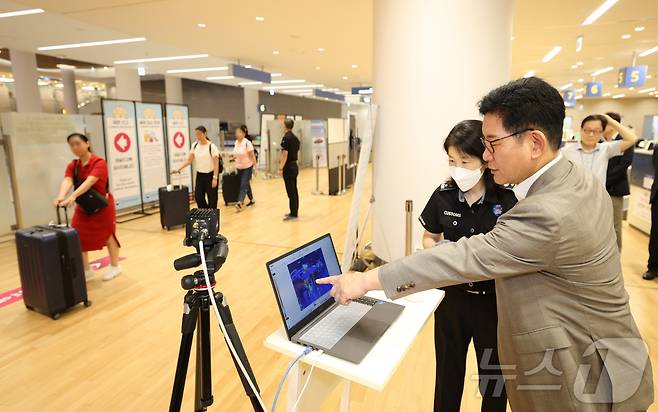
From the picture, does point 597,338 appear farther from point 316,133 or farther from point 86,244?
point 316,133

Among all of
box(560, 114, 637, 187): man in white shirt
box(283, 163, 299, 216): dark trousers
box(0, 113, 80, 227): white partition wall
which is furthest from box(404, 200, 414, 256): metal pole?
box(0, 113, 80, 227): white partition wall

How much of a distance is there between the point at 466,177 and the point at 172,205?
5182 millimetres

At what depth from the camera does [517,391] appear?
116 centimetres

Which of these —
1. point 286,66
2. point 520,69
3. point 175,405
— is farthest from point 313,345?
point 520,69

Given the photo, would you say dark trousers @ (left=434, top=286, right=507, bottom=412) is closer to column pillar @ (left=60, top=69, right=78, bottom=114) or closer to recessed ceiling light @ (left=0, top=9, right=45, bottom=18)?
recessed ceiling light @ (left=0, top=9, right=45, bottom=18)

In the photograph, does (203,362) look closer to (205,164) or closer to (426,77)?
(426,77)

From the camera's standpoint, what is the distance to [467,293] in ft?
5.43

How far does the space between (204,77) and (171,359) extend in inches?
532

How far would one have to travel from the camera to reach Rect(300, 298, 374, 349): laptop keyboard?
1.22 m

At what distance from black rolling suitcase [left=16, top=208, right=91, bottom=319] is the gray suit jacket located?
320 centimetres

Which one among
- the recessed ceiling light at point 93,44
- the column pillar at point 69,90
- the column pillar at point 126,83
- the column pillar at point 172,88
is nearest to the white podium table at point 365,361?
the recessed ceiling light at point 93,44

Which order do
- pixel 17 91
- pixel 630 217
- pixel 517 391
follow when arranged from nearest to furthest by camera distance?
1. pixel 517 391
2. pixel 630 217
3. pixel 17 91

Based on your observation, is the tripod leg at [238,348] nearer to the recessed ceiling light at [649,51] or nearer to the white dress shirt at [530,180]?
the white dress shirt at [530,180]

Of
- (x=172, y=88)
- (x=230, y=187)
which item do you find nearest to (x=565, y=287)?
(x=230, y=187)
